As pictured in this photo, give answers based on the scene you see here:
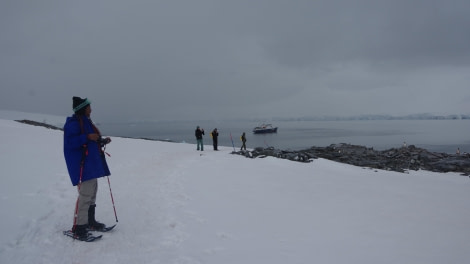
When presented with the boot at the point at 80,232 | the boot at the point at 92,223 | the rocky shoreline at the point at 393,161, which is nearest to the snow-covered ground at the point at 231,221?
the boot at the point at 80,232

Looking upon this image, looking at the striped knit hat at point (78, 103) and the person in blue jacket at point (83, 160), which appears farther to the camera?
the striped knit hat at point (78, 103)

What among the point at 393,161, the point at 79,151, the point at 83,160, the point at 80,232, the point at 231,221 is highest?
the point at 79,151

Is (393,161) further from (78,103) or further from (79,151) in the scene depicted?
(78,103)

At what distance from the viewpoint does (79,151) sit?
5.41 metres

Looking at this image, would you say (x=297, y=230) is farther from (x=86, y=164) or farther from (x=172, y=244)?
(x=86, y=164)

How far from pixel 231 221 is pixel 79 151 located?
3.37 metres

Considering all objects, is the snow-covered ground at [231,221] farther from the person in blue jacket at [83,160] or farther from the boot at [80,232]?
the person in blue jacket at [83,160]

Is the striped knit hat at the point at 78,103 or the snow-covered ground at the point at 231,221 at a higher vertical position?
the striped knit hat at the point at 78,103

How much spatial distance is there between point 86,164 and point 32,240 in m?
1.53

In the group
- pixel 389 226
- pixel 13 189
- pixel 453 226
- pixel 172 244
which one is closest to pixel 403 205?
pixel 453 226

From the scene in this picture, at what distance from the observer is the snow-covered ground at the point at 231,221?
4578mm

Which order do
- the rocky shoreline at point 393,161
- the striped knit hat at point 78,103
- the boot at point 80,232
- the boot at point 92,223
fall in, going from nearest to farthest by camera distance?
the boot at point 80,232 < the striped knit hat at point 78,103 < the boot at point 92,223 < the rocky shoreline at point 393,161

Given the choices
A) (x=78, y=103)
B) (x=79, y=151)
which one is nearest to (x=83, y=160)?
(x=79, y=151)

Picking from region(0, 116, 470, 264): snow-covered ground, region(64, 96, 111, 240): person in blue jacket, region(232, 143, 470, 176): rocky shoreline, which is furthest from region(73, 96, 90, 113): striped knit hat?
region(232, 143, 470, 176): rocky shoreline
